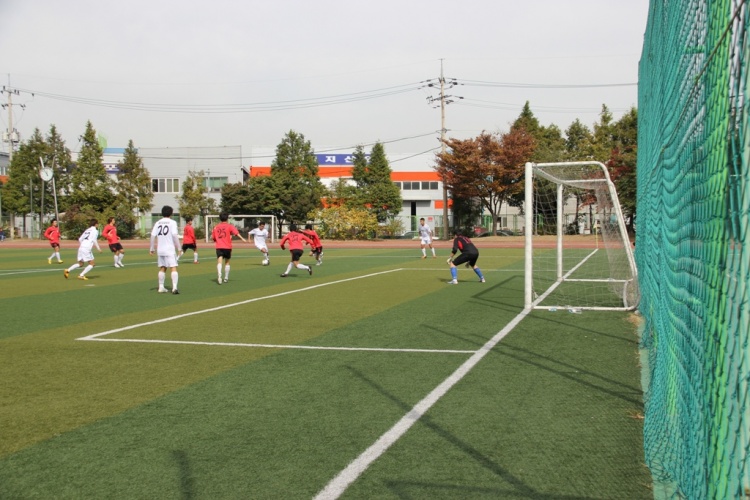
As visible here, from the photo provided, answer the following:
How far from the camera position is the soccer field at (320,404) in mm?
4156

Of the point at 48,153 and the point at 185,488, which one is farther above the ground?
the point at 48,153

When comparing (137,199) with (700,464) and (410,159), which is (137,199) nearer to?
(410,159)

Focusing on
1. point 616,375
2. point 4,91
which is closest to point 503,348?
point 616,375

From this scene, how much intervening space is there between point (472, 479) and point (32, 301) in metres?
12.4

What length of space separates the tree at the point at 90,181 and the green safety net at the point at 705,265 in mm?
61725

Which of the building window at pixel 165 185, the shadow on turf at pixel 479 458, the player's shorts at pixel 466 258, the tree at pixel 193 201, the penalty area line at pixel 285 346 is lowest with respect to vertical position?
the penalty area line at pixel 285 346

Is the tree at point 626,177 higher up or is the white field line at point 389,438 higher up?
the tree at point 626,177

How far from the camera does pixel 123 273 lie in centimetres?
2177

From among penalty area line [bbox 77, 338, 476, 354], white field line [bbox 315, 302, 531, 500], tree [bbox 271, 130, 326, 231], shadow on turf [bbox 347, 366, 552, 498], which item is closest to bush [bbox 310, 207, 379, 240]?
tree [bbox 271, 130, 326, 231]

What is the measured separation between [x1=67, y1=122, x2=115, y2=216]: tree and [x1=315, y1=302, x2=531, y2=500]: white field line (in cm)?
5938

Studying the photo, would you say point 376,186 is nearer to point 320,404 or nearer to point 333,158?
point 333,158

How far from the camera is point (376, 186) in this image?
64688 mm

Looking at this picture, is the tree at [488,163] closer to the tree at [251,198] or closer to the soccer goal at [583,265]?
the tree at [251,198]

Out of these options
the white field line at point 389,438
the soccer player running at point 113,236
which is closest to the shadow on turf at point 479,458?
the white field line at point 389,438
